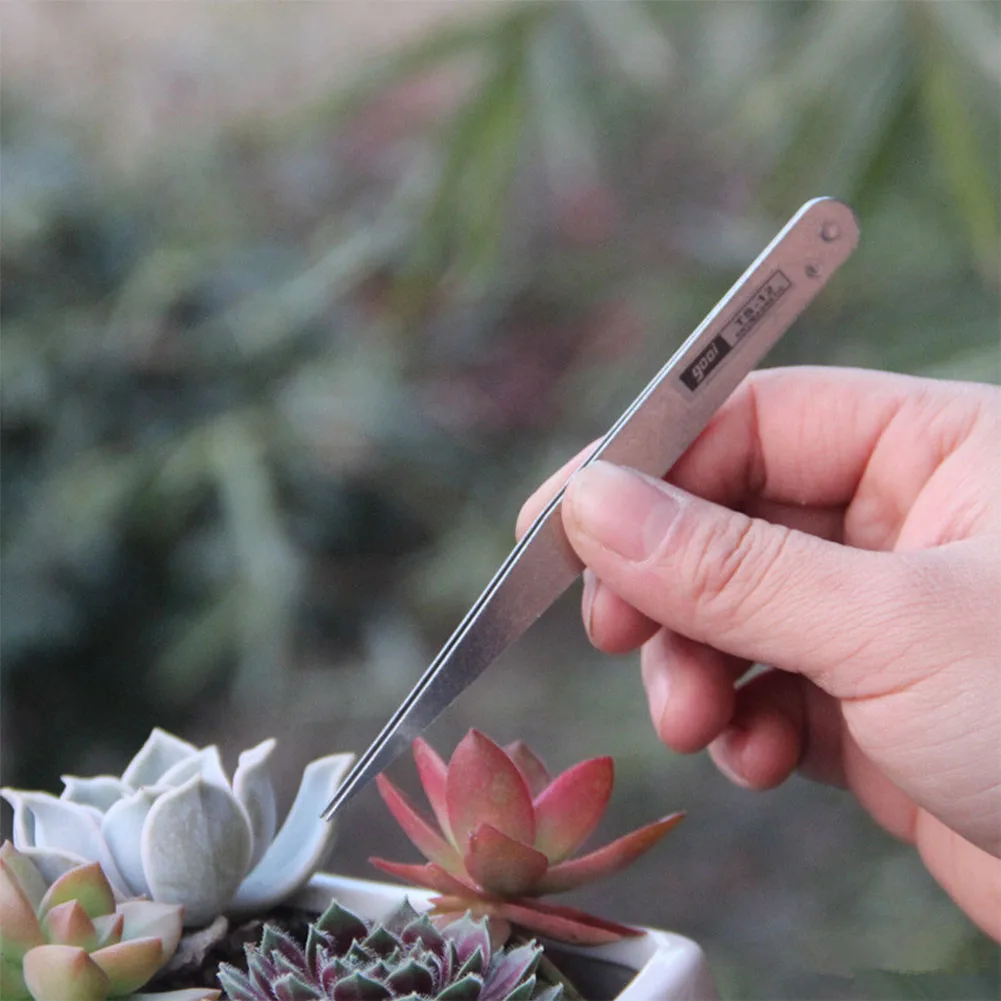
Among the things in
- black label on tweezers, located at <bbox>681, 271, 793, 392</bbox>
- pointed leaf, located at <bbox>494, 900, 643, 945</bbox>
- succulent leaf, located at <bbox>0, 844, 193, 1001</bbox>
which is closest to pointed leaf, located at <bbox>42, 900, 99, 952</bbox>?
succulent leaf, located at <bbox>0, 844, 193, 1001</bbox>

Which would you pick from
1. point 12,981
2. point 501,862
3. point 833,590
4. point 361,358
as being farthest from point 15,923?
point 361,358

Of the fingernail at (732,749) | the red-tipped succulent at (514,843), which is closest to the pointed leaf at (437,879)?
the red-tipped succulent at (514,843)

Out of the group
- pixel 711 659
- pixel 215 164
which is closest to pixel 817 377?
pixel 711 659

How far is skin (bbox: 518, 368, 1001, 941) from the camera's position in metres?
0.32

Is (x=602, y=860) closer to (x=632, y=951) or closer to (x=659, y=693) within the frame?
(x=632, y=951)

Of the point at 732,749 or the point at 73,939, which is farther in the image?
the point at 732,749

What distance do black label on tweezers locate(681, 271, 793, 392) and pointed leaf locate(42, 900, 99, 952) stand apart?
0.70 ft

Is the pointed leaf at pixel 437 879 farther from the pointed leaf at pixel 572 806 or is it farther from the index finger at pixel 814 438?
the index finger at pixel 814 438

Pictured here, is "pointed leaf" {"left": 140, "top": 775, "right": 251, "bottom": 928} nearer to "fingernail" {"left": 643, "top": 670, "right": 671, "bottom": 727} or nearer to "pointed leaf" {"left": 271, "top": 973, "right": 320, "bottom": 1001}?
"pointed leaf" {"left": 271, "top": 973, "right": 320, "bottom": 1001}

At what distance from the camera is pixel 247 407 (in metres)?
0.82

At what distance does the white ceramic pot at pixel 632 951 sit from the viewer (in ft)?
0.91

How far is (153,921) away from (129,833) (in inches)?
1.2

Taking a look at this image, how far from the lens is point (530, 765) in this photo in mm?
337

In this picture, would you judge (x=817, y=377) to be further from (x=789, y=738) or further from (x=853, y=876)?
(x=853, y=876)
